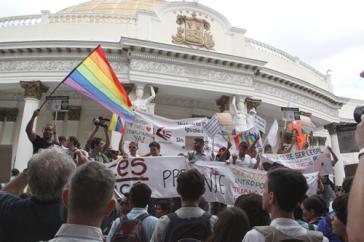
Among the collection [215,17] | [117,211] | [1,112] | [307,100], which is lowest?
[117,211]

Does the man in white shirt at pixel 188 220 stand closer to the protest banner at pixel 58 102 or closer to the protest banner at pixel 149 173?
the protest banner at pixel 149 173

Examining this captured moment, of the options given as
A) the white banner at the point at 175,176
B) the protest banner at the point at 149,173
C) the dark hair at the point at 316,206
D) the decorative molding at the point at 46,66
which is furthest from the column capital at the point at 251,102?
the dark hair at the point at 316,206

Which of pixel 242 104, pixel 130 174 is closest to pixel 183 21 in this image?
pixel 242 104

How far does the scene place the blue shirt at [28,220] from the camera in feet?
6.73

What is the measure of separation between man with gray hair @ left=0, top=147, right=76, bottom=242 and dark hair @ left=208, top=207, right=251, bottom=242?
95 cm

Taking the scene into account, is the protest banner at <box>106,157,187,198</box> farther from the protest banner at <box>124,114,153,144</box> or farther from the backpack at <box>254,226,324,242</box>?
the backpack at <box>254,226,324,242</box>

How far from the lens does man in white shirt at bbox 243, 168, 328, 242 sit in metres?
2.23

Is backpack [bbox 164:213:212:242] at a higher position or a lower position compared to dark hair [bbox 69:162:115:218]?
lower

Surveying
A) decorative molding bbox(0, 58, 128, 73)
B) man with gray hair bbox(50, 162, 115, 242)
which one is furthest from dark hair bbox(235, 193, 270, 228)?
decorative molding bbox(0, 58, 128, 73)

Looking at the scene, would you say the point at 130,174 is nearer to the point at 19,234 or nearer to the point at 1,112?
the point at 19,234

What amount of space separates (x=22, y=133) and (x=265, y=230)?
52.9 ft

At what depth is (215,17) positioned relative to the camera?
19266mm

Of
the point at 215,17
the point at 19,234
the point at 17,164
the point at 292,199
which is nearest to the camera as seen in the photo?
the point at 19,234

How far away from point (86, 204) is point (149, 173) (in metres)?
3.90
